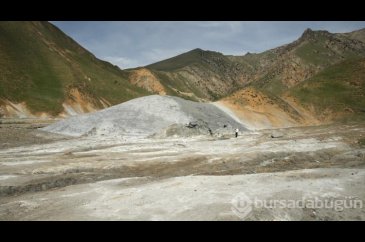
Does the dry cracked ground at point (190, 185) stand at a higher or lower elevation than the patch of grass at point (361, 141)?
lower

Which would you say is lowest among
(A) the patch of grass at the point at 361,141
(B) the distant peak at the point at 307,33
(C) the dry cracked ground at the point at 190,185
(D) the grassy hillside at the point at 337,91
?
(C) the dry cracked ground at the point at 190,185

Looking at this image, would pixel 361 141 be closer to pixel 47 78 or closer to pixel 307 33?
pixel 47 78

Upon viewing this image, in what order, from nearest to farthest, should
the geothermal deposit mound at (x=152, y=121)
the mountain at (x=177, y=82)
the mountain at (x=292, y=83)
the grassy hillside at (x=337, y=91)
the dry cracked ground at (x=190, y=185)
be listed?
the dry cracked ground at (x=190, y=185)
the geothermal deposit mound at (x=152, y=121)
the mountain at (x=292, y=83)
the mountain at (x=177, y=82)
the grassy hillside at (x=337, y=91)

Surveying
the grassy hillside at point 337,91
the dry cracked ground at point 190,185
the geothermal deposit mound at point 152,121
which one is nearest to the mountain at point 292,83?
the grassy hillside at point 337,91

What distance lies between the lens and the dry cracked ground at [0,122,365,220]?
37.4 ft

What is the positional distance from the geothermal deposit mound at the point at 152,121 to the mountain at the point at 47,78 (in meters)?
39.4

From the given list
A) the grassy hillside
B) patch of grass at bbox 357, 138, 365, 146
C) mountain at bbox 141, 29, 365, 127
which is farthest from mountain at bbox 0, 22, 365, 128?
patch of grass at bbox 357, 138, 365, 146

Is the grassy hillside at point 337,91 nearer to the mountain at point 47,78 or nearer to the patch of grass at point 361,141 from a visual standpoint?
the patch of grass at point 361,141

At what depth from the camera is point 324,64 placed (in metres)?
144

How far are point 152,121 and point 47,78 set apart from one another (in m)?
62.6

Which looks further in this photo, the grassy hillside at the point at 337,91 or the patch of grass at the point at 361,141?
the grassy hillside at the point at 337,91

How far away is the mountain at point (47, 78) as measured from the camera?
3317 inches

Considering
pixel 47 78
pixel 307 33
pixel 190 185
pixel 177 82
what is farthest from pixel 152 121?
pixel 307 33
